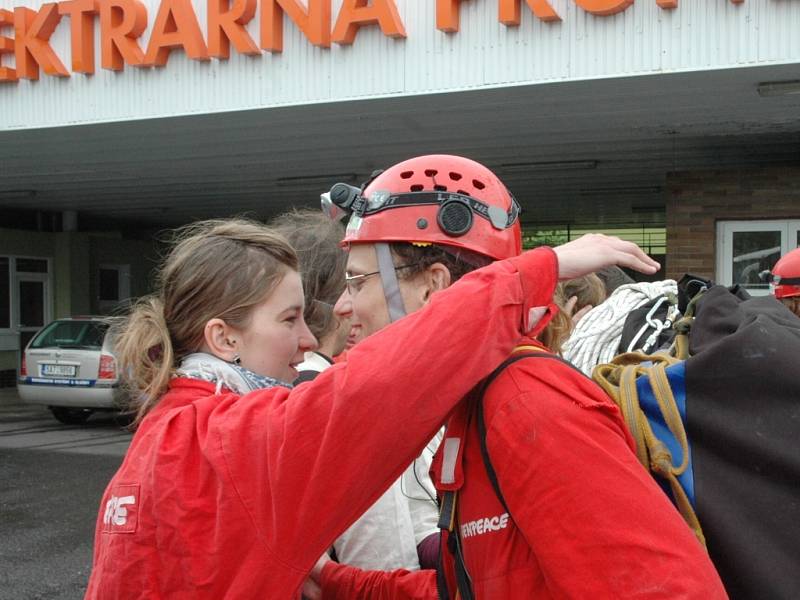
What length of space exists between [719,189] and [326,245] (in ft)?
30.2

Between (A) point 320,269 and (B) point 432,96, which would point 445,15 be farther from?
(A) point 320,269

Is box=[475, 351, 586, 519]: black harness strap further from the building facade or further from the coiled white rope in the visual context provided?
the building facade

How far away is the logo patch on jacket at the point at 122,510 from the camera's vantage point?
1.47 metres

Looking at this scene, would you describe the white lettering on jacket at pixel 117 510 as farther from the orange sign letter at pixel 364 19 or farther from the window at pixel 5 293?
the window at pixel 5 293

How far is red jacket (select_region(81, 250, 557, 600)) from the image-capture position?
128 cm

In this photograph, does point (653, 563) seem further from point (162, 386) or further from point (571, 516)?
point (162, 386)

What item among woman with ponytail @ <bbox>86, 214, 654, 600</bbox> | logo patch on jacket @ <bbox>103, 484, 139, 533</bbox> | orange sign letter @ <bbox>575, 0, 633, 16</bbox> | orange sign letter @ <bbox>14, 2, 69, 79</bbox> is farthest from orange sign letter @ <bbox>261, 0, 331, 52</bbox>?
logo patch on jacket @ <bbox>103, 484, 139, 533</bbox>

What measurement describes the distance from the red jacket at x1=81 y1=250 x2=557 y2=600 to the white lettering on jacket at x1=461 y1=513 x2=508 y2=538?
0.47 feet

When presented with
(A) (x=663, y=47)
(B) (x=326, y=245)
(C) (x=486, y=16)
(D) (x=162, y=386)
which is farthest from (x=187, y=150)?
(D) (x=162, y=386)

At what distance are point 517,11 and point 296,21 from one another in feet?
7.41

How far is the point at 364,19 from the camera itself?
8.22 meters

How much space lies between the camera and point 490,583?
130cm

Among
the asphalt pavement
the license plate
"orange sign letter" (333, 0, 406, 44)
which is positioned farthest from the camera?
the license plate

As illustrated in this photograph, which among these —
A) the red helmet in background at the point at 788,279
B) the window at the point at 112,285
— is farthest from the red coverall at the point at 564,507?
the window at the point at 112,285
